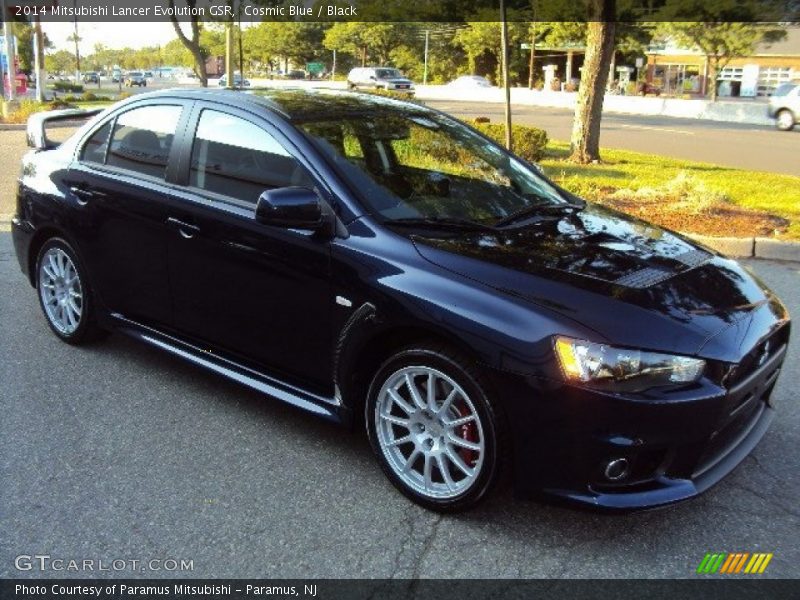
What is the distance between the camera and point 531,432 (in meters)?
2.93

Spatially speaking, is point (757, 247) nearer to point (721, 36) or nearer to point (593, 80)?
point (593, 80)

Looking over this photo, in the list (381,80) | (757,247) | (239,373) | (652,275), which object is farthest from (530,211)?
(381,80)

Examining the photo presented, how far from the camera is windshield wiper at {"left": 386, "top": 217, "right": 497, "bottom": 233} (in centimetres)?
352

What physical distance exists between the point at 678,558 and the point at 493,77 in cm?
6803

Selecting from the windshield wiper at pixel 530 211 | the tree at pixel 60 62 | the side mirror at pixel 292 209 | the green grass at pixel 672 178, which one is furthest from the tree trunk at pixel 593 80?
the tree at pixel 60 62

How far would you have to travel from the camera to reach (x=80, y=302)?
4910 mm

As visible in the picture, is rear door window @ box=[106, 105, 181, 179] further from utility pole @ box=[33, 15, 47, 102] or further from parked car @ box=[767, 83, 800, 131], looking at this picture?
parked car @ box=[767, 83, 800, 131]

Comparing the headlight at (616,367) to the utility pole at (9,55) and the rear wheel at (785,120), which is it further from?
the rear wheel at (785,120)

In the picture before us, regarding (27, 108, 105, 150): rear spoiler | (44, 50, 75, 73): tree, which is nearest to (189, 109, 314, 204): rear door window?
(27, 108, 105, 150): rear spoiler

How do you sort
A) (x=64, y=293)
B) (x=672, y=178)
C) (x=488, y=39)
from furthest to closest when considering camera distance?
1. (x=488, y=39)
2. (x=672, y=178)
3. (x=64, y=293)

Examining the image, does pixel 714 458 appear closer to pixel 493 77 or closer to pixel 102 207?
pixel 102 207

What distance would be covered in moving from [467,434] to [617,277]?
0.88 metres

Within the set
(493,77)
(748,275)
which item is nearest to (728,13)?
(493,77)

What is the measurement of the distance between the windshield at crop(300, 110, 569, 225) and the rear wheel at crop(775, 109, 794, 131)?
26.7 meters
